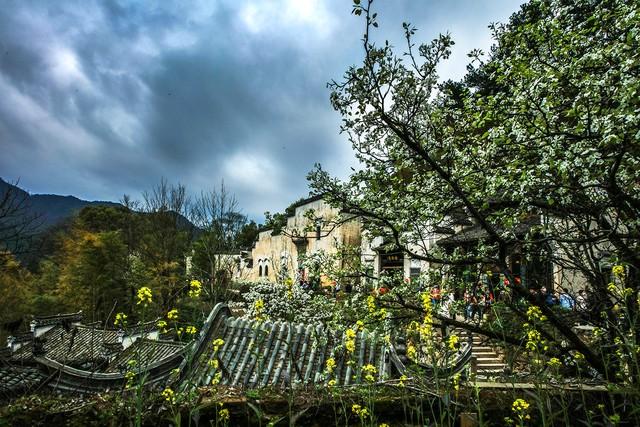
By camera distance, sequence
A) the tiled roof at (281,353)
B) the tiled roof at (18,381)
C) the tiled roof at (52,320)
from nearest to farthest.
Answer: the tiled roof at (18,381) < the tiled roof at (281,353) < the tiled roof at (52,320)

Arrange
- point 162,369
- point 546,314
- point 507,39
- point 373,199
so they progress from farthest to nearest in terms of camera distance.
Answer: point 162,369 → point 373,199 → point 507,39 → point 546,314

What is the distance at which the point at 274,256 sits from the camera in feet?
112

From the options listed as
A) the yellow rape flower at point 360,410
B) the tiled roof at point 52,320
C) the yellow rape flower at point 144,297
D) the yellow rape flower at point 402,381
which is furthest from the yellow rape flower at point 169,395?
the tiled roof at point 52,320

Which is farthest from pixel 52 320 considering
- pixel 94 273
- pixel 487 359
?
pixel 487 359

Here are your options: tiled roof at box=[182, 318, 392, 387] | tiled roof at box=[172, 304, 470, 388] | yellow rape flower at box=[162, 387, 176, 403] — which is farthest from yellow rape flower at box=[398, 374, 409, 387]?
tiled roof at box=[182, 318, 392, 387]

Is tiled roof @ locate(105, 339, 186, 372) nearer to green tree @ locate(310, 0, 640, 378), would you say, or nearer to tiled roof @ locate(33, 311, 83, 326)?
green tree @ locate(310, 0, 640, 378)

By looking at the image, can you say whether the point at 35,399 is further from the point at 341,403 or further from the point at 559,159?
the point at 559,159

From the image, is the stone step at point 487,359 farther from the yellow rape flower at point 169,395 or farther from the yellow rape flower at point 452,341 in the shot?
the yellow rape flower at point 169,395

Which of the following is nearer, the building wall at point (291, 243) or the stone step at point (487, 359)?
the stone step at point (487, 359)

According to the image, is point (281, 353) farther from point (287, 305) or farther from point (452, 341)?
point (287, 305)

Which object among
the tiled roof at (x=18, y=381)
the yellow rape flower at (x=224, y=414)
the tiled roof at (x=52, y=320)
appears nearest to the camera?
the yellow rape flower at (x=224, y=414)

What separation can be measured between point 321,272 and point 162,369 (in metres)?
4.40

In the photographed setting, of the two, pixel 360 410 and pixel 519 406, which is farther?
pixel 360 410

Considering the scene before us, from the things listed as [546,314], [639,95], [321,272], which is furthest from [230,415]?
[321,272]
